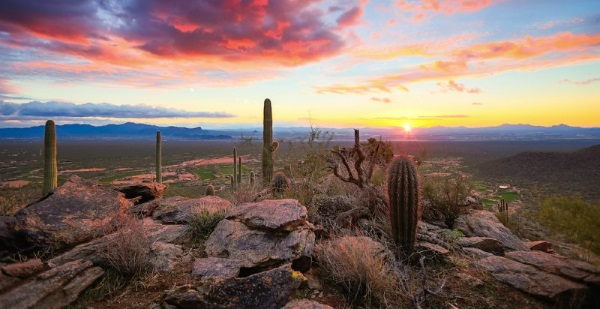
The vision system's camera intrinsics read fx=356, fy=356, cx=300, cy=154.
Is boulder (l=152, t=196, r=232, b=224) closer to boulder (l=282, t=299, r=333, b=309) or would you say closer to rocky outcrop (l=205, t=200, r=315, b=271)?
rocky outcrop (l=205, t=200, r=315, b=271)

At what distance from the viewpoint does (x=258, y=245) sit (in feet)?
17.7

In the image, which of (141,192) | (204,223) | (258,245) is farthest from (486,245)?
(141,192)

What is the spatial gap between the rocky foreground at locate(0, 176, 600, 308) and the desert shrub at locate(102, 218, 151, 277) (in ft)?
0.14

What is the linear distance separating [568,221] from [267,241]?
479 cm

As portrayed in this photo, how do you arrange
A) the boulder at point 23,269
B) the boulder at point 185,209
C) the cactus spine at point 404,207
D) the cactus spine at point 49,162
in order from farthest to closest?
the cactus spine at point 49,162, the boulder at point 185,209, the cactus spine at point 404,207, the boulder at point 23,269

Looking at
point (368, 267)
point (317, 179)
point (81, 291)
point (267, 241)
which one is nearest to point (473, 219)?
point (317, 179)

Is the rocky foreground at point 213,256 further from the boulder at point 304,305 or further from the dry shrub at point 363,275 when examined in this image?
the dry shrub at point 363,275

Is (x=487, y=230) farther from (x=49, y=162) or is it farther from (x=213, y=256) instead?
(x=49, y=162)

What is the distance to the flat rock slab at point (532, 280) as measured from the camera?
4.64 meters

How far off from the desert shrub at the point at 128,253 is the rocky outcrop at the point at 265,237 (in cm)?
95

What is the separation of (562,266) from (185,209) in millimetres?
6626

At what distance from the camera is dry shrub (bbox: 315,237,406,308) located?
4.62 metres

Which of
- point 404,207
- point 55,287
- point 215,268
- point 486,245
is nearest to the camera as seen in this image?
point 55,287

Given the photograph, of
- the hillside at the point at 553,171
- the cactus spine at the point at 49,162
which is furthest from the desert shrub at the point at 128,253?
the hillside at the point at 553,171
